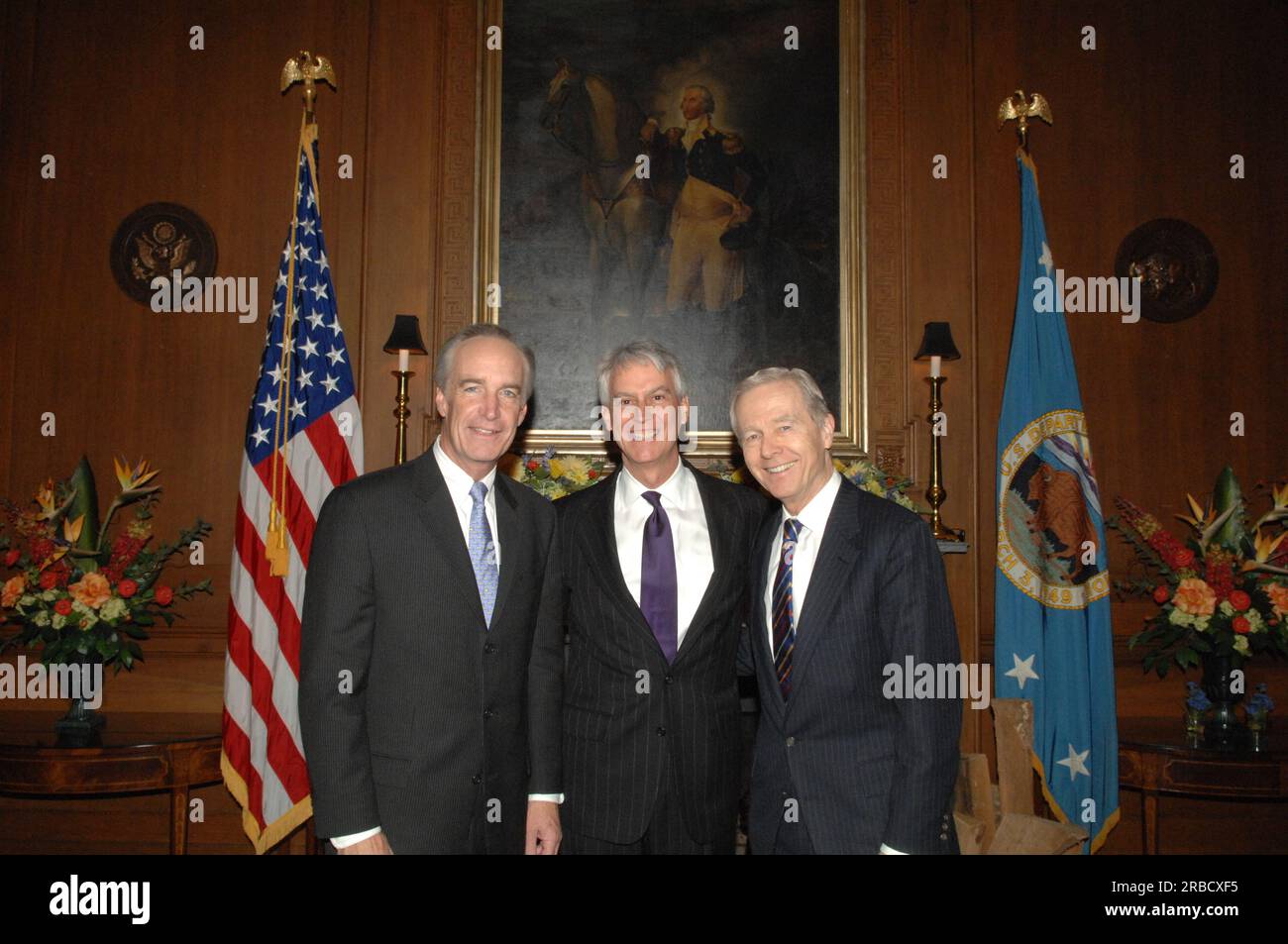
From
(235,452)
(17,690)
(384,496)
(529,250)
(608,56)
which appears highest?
(608,56)

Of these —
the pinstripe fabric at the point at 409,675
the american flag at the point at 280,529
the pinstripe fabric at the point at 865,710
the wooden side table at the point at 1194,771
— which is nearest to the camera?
the pinstripe fabric at the point at 865,710

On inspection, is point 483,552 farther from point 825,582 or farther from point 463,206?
point 463,206

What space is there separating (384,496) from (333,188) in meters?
3.68

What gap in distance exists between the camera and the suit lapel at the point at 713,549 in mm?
2666

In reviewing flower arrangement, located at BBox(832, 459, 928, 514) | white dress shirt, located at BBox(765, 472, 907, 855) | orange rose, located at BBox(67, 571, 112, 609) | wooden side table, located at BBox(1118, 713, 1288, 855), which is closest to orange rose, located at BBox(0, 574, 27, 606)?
orange rose, located at BBox(67, 571, 112, 609)

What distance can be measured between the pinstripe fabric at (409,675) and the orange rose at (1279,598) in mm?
3829

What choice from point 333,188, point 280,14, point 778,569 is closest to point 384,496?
point 778,569

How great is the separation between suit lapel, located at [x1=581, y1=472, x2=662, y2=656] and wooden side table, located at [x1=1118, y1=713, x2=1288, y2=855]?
3057 mm

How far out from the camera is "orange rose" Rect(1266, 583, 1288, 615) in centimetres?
433

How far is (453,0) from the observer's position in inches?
217

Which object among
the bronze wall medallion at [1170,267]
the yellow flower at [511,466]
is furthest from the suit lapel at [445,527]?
the bronze wall medallion at [1170,267]

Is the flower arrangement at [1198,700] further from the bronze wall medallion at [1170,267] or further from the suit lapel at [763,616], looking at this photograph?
the suit lapel at [763,616]

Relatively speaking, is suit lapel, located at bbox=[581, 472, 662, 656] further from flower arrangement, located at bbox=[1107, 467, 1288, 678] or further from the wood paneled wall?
flower arrangement, located at bbox=[1107, 467, 1288, 678]
